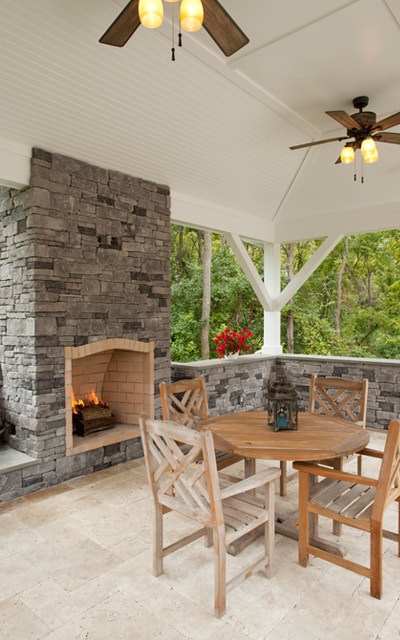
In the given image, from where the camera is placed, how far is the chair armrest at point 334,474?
2.16 meters

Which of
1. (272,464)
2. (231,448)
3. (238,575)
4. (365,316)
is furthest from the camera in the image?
(365,316)

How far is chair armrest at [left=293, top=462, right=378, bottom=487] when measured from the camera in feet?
7.07

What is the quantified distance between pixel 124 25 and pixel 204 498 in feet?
8.23

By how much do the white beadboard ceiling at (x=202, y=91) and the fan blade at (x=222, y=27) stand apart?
104 cm

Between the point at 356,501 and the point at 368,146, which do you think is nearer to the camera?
the point at 356,501

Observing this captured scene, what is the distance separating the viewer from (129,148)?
13.1 feet

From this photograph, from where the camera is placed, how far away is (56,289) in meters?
3.57

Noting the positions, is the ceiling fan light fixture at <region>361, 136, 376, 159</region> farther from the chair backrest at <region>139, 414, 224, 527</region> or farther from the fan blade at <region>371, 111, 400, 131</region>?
the chair backrest at <region>139, 414, 224, 527</region>

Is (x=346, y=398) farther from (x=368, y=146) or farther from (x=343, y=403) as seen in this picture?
(x=368, y=146)

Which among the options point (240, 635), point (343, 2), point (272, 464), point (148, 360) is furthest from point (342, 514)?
point (343, 2)

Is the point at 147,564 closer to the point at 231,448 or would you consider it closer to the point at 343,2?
the point at 231,448

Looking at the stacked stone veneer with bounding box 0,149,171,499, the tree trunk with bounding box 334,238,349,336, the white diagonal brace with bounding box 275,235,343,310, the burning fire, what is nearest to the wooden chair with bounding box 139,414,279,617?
the stacked stone veneer with bounding box 0,149,171,499

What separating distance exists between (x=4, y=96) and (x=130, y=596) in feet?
11.2

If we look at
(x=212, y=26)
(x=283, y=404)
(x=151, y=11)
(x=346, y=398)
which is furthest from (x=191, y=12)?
(x=346, y=398)
